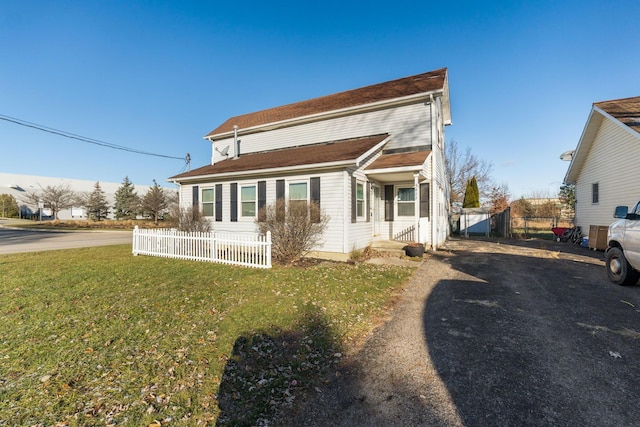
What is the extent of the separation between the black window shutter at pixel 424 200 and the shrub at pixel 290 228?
491cm

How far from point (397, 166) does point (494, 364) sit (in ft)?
25.4

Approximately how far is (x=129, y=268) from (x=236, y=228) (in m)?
4.51

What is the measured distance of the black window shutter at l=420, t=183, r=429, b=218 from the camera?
38.0 ft

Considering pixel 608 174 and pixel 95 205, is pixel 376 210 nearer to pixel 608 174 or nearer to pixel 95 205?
pixel 608 174

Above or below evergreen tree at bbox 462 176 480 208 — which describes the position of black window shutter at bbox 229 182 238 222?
below

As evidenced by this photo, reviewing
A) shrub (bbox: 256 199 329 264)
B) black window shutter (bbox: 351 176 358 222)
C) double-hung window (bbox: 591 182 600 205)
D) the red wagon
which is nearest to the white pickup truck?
black window shutter (bbox: 351 176 358 222)

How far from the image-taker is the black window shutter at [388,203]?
12.4 m

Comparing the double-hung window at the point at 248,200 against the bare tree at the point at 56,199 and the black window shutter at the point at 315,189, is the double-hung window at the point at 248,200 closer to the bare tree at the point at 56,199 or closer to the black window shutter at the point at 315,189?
the black window shutter at the point at 315,189

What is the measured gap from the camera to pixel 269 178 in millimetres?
11133

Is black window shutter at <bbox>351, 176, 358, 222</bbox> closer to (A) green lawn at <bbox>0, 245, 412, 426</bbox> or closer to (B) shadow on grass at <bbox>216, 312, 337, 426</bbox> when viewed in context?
(A) green lawn at <bbox>0, 245, 412, 426</bbox>

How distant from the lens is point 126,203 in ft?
139

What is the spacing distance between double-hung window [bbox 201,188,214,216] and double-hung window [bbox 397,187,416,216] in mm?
8538

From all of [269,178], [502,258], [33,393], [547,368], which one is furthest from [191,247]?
[502,258]

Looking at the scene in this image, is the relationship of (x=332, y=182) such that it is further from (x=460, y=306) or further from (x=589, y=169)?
(x=589, y=169)
